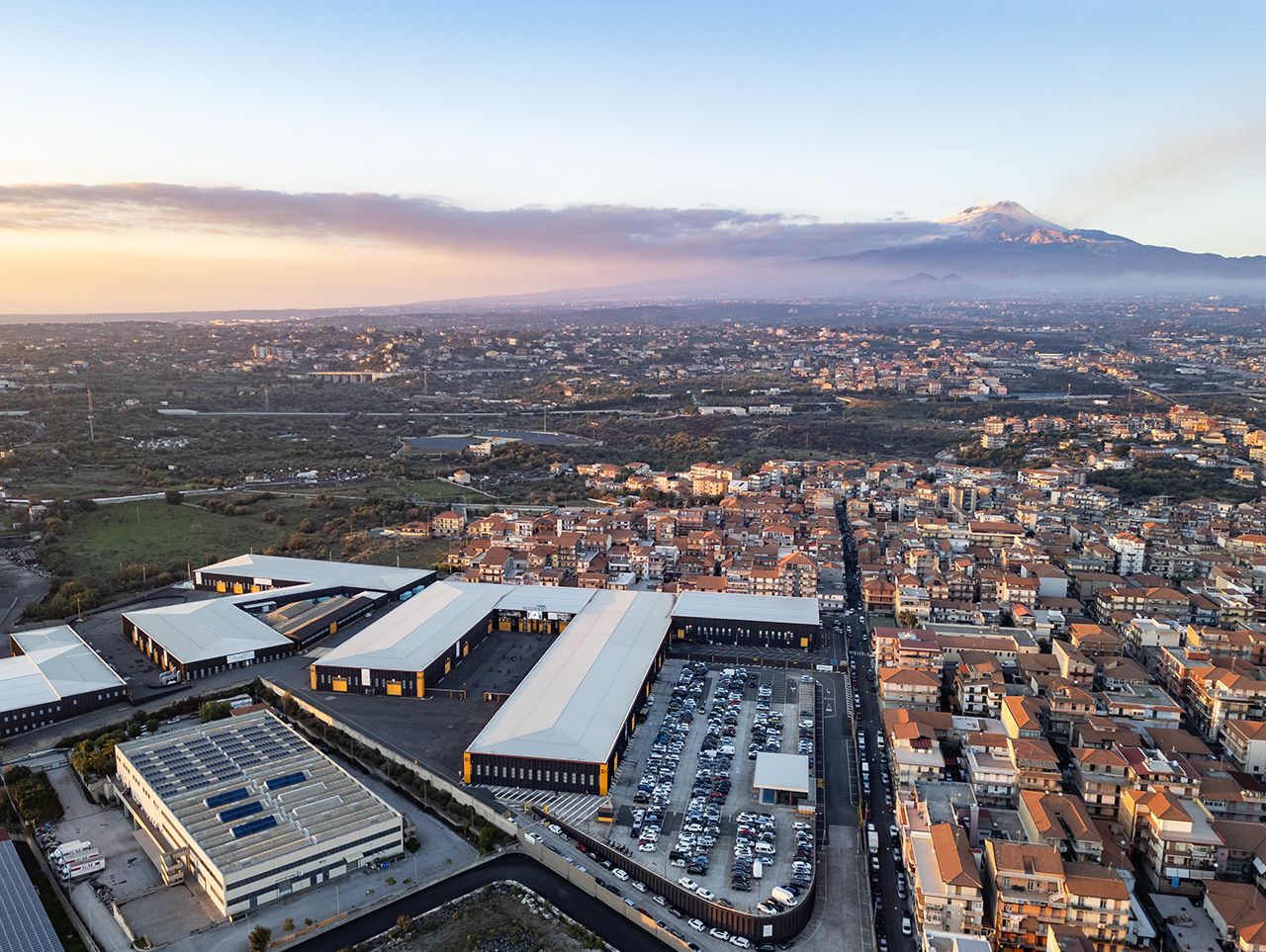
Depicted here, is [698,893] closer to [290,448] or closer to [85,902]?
[85,902]

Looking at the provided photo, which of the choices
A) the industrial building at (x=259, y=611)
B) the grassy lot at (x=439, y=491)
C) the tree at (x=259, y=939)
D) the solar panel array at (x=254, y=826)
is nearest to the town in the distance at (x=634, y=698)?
the solar panel array at (x=254, y=826)

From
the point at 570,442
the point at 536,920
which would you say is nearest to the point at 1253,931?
the point at 536,920

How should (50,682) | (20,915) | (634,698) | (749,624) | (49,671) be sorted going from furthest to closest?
(749,624)
(49,671)
(50,682)
(634,698)
(20,915)

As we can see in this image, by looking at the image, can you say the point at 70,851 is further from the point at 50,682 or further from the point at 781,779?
the point at 781,779

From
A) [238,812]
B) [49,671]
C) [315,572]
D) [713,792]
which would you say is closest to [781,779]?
[713,792]

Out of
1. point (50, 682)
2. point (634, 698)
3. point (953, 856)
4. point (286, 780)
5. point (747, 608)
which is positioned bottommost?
point (50, 682)

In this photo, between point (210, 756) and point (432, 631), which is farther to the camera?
point (432, 631)
